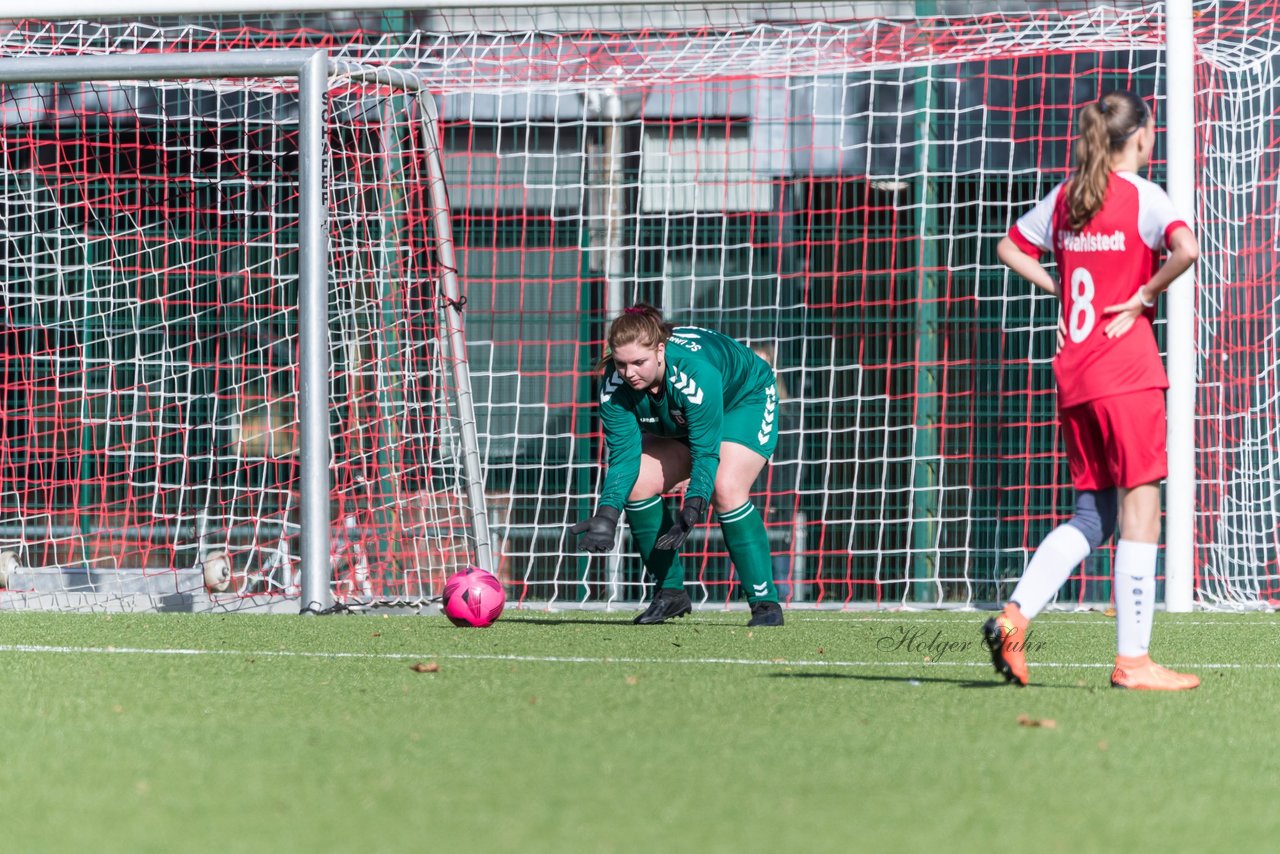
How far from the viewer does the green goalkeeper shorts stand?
19.9 feet

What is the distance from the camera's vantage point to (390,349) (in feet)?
25.1

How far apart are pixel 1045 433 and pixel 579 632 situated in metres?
3.86

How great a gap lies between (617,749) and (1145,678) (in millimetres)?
1670

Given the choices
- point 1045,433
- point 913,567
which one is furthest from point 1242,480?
point 913,567

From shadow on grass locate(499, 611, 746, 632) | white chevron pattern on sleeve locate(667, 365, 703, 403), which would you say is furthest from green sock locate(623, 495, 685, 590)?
white chevron pattern on sleeve locate(667, 365, 703, 403)

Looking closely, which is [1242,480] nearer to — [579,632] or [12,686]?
[579,632]

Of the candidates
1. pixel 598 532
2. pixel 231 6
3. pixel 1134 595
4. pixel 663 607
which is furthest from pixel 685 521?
pixel 231 6

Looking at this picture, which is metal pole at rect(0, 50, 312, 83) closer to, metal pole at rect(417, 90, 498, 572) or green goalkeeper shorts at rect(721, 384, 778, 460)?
metal pole at rect(417, 90, 498, 572)

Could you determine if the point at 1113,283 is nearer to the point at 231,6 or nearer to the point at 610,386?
the point at 610,386

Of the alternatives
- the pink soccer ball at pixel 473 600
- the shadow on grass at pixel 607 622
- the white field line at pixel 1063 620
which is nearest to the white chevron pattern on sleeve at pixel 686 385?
the shadow on grass at pixel 607 622

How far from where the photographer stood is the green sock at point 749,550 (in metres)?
5.98

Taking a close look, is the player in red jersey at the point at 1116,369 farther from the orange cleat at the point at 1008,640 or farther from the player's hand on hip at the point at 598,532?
the player's hand on hip at the point at 598,532

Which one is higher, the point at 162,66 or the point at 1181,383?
the point at 162,66

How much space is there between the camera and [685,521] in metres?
5.42
